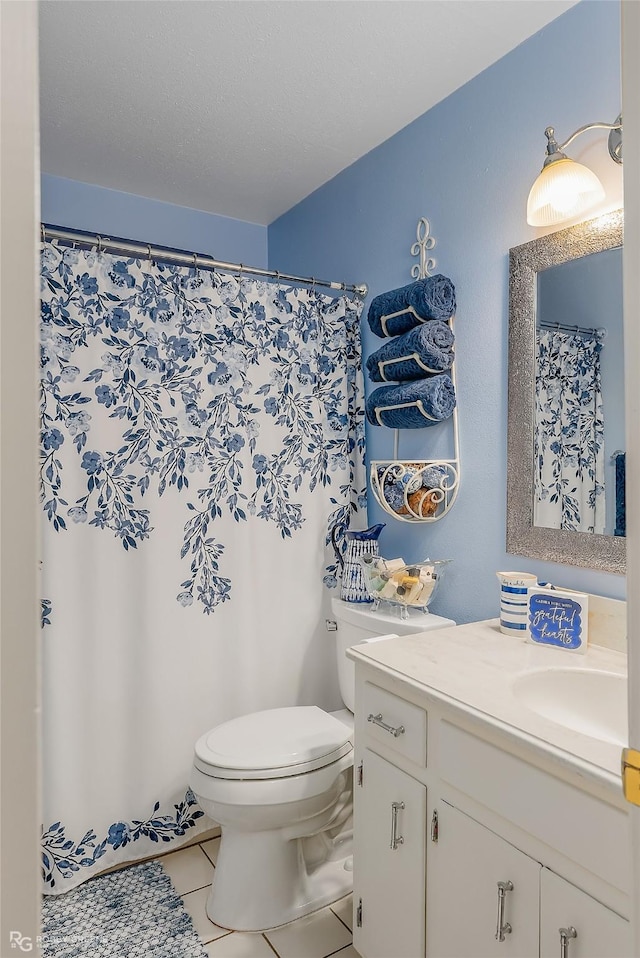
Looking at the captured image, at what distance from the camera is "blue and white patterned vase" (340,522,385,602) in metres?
2.09

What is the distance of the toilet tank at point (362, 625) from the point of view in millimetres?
1843

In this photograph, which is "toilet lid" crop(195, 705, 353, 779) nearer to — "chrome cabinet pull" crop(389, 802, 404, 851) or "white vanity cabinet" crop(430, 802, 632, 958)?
"chrome cabinet pull" crop(389, 802, 404, 851)

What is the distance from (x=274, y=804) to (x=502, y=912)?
710 mm

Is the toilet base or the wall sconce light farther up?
the wall sconce light

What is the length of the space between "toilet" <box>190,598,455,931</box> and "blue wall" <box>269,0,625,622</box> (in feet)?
0.98

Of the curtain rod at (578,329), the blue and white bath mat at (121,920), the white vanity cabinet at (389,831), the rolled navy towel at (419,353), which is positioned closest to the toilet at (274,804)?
the blue and white bath mat at (121,920)

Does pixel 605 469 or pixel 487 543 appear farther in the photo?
pixel 487 543

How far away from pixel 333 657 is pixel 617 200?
1717 mm

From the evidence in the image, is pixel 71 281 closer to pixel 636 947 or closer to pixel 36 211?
pixel 36 211

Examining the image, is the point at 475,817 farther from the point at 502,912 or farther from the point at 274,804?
the point at 274,804

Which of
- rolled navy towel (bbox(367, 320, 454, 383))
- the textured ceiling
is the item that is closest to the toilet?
rolled navy towel (bbox(367, 320, 454, 383))

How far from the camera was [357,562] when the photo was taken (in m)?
2.13

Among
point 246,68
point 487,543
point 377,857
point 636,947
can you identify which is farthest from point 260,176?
point 636,947

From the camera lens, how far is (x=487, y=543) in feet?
5.98
